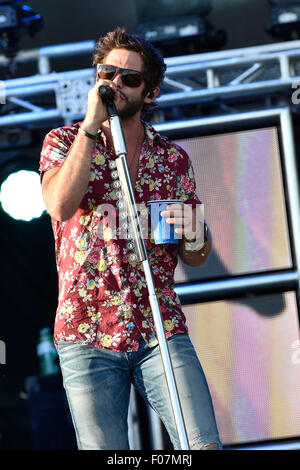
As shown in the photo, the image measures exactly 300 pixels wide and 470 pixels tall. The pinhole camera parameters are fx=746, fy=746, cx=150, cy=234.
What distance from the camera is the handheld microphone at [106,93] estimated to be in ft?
5.51

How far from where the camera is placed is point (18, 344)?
4.32m

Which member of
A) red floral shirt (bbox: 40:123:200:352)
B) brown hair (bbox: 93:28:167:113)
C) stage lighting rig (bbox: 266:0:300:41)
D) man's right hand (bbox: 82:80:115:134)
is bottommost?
red floral shirt (bbox: 40:123:200:352)

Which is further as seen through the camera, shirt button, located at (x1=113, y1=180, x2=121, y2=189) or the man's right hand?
shirt button, located at (x1=113, y1=180, x2=121, y2=189)

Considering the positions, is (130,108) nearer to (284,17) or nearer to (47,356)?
(284,17)

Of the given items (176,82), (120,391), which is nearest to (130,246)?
(120,391)

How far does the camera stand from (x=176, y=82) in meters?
3.62

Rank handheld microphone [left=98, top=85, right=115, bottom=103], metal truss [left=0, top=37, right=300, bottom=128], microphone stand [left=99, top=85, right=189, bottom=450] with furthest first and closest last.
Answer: metal truss [left=0, top=37, right=300, bottom=128]
handheld microphone [left=98, top=85, right=115, bottom=103]
microphone stand [left=99, top=85, right=189, bottom=450]

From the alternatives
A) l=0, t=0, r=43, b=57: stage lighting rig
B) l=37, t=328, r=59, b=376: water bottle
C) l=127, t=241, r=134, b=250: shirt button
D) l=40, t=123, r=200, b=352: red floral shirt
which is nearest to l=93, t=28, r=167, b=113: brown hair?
l=40, t=123, r=200, b=352: red floral shirt

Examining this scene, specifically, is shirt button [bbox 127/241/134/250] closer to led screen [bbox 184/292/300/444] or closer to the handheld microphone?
the handheld microphone

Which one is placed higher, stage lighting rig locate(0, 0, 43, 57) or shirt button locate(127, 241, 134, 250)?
stage lighting rig locate(0, 0, 43, 57)

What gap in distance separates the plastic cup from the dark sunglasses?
0.32 meters

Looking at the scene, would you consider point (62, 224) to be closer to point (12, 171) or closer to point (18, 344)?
point (12, 171)

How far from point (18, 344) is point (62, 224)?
2553 mm

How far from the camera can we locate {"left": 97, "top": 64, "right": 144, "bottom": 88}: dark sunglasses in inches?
71.6
